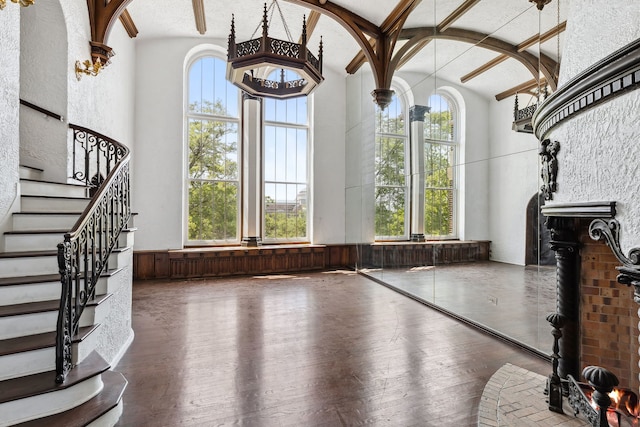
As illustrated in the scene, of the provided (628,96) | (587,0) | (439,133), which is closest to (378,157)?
(439,133)

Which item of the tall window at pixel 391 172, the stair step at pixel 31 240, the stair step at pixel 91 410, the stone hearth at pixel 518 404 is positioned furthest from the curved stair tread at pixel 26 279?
the tall window at pixel 391 172

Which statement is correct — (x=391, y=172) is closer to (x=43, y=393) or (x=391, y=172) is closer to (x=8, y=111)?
(x=8, y=111)

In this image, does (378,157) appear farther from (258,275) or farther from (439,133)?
(258,275)

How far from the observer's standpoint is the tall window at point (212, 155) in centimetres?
670

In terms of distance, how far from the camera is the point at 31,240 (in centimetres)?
244

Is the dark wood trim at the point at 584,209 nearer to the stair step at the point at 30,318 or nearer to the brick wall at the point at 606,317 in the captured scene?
the brick wall at the point at 606,317

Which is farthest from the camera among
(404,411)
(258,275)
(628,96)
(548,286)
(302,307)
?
(258,275)

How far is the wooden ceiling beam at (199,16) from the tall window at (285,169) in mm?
1732

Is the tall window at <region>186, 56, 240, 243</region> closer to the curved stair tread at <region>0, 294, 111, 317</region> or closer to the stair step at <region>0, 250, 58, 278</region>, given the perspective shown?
the stair step at <region>0, 250, 58, 278</region>

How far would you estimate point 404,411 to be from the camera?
2037 millimetres

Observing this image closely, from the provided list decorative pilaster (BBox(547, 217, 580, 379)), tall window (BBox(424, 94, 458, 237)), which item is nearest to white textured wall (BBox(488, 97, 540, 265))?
tall window (BBox(424, 94, 458, 237))

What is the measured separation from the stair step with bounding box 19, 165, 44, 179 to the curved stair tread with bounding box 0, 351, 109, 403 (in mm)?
2402

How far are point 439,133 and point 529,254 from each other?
2.07 m

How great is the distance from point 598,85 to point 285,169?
632 centimetres
